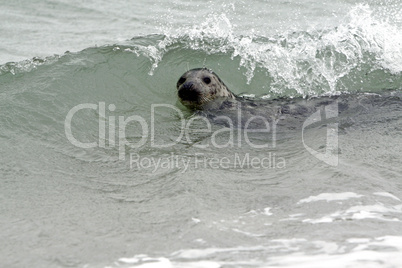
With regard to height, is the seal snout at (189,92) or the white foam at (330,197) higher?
the seal snout at (189,92)

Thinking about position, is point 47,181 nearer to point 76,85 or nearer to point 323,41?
point 76,85

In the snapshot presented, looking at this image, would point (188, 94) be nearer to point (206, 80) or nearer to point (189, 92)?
point (189, 92)

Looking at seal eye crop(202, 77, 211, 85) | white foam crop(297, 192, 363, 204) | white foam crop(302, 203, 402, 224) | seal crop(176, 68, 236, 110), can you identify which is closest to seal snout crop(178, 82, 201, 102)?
seal crop(176, 68, 236, 110)

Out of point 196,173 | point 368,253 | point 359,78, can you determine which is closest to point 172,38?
point 359,78

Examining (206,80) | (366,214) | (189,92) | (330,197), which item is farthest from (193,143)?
(366,214)

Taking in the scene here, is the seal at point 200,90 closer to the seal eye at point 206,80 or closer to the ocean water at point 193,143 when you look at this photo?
the seal eye at point 206,80

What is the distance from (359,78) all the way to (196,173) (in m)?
4.24

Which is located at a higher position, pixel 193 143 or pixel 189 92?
pixel 189 92

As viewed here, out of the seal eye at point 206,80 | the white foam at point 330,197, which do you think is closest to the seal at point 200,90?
the seal eye at point 206,80

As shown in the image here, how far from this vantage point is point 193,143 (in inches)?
224

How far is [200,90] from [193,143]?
103cm

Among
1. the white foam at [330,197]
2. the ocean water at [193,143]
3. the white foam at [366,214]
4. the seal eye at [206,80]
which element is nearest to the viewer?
the ocean water at [193,143]

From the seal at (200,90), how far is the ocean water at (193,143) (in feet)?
0.58

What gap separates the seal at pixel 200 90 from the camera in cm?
650
